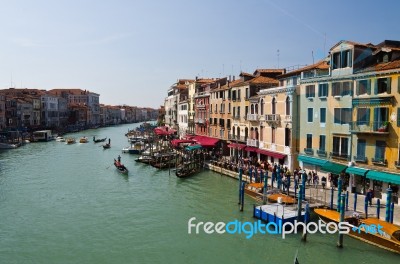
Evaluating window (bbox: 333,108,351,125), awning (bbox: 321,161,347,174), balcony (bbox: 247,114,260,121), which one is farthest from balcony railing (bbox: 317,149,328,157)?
balcony (bbox: 247,114,260,121)

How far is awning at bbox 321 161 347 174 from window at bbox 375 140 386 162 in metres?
2.44

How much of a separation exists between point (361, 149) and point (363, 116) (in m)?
2.09

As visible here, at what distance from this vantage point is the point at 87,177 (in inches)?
1373

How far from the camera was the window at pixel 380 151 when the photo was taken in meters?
21.0

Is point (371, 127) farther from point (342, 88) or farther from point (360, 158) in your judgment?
point (342, 88)

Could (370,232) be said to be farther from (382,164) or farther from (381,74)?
(381,74)

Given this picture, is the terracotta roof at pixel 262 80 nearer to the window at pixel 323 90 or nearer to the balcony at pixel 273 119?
the balcony at pixel 273 119

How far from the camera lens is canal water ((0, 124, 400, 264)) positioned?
16594 mm

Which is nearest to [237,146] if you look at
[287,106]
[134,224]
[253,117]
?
[253,117]

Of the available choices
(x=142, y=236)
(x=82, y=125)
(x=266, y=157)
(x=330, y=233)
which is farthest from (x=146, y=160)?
(x=82, y=125)

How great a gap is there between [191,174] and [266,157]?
24.2 feet

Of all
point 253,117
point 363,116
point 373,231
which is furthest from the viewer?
point 253,117

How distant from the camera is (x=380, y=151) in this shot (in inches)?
835

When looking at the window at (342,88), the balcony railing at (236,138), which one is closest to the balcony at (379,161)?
the window at (342,88)
